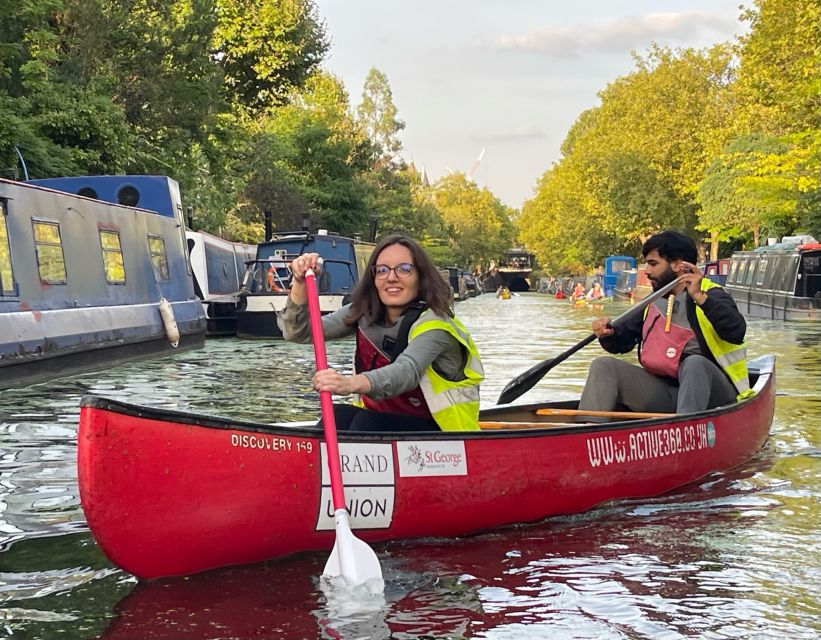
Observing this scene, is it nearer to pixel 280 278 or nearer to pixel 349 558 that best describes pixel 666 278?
pixel 349 558

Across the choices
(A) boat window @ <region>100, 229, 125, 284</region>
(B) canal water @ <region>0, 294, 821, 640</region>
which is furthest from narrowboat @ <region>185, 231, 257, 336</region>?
(B) canal water @ <region>0, 294, 821, 640</region>

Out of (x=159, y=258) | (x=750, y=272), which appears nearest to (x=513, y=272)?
(x=750, y=272)

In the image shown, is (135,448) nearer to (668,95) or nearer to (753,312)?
(753,312)

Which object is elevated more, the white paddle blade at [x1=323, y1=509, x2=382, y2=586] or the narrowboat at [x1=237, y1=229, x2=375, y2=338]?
the narrowboat at [x1=237, y1=229, x2=375, y2=338]

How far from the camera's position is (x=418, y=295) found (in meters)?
6.15

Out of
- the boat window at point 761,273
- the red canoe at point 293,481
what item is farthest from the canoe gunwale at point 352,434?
the boat window at point 761,273

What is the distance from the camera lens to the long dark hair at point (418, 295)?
6.07 meters

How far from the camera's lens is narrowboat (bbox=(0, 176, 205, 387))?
14.0 metres

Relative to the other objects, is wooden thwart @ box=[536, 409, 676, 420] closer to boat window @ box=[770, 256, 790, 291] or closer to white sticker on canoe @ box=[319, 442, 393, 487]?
white sticker on canoe @ box=[319, 442, 393, 487]

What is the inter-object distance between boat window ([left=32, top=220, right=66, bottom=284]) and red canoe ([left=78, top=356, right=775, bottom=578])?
9808 mm

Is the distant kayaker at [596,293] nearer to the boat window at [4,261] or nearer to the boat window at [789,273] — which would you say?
the boat window at [789,273]

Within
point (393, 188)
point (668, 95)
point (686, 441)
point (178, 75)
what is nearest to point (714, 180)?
point (668, 95)

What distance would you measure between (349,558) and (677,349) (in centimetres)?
386

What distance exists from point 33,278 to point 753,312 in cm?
2232
